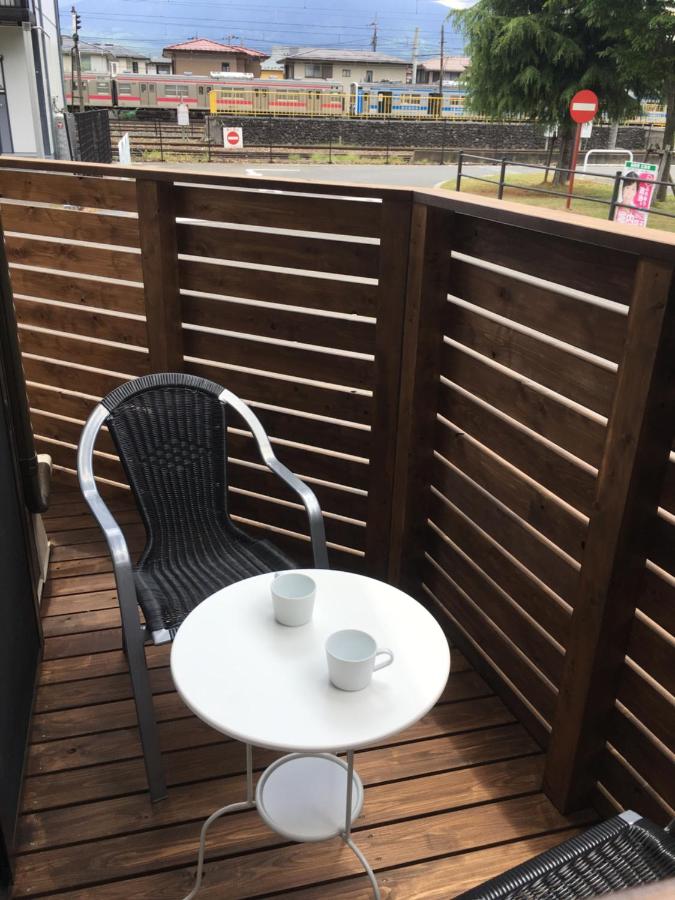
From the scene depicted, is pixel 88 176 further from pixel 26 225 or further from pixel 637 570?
pixel 637 570

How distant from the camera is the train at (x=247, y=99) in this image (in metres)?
32.6

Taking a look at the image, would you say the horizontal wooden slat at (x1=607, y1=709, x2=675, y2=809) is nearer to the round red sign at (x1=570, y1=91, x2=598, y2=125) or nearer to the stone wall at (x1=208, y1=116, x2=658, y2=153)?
the round red sign at (x1=570, y1=91, x2=598, y2=125)

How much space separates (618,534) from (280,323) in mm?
1497

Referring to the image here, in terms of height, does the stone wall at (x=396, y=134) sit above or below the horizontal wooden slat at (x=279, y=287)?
above

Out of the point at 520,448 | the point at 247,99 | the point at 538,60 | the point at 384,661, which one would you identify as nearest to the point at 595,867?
the point at 384,661

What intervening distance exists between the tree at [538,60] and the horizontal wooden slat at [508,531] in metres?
20.6

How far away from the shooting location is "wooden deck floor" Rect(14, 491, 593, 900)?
68.1 inches

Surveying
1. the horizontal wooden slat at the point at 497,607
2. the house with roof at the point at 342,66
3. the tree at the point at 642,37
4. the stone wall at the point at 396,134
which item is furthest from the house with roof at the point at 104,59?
the horizontal wooden slat at the point at 497,607

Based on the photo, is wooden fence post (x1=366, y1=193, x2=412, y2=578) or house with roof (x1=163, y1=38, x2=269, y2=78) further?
house with roof (x1=163, y1=38, x2=269, y2=78)

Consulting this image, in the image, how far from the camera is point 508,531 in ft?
7.09

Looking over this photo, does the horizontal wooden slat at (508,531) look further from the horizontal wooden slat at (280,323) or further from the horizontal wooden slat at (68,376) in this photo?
the horizontal wooden slat at (68,376)

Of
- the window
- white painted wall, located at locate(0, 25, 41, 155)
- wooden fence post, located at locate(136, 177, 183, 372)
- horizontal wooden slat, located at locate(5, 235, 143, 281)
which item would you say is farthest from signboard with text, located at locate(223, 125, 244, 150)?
the window

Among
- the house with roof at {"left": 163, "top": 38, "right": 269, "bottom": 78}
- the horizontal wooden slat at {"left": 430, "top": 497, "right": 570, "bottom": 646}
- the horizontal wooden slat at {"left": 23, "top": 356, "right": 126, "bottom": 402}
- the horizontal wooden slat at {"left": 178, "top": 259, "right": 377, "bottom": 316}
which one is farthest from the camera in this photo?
the house with roof at {"left": 163, "top": 38, "right": 269, "bottom": 78}

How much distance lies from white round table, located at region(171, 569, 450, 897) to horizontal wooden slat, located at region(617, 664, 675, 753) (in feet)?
1.68
